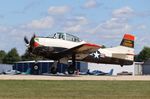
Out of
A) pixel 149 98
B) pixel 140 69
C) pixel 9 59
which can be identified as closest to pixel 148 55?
pixel 9 59

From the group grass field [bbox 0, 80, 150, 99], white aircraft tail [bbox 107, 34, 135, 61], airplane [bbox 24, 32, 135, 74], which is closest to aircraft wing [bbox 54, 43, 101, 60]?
airplane [bbox 24, 32, 135, 74]

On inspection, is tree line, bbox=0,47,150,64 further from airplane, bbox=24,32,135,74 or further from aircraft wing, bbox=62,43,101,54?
aircraft wing, bbox=62,43,101,54

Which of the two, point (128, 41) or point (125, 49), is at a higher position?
point (128, 41)

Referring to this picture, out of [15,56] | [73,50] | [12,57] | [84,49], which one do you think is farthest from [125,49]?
[12,57]

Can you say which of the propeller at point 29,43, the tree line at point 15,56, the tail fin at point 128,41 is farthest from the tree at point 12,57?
the propeller at point 29,43

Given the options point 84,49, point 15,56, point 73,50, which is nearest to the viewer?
point 84,49

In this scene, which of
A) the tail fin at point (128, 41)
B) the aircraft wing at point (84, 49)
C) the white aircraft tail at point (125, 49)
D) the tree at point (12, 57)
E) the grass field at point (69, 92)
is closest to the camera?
the grass field at point (69, 92)

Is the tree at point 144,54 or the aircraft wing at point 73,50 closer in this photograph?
the aircraft wing at point 73,50

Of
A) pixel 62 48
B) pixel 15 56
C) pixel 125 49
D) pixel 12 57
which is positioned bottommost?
pixel 62 48

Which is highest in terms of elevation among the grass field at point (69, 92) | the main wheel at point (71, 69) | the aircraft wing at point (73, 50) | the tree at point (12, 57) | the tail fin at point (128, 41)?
the tree at point (12, 57)

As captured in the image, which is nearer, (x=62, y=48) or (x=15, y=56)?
(x=62, y=48)

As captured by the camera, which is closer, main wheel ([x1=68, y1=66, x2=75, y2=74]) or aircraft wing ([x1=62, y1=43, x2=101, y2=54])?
aircraft wing ([x1=62, y1=43, x2=101, y2=54])

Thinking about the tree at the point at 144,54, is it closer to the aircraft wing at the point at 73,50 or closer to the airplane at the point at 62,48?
the airplane at the point at 62,48

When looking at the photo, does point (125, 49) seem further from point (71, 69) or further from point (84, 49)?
point (84, 49)
